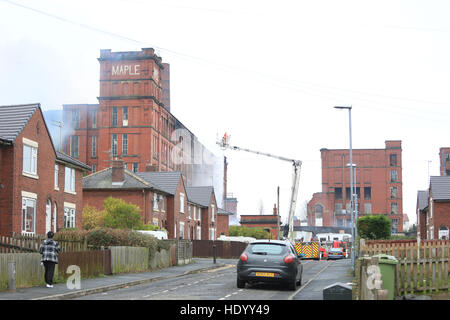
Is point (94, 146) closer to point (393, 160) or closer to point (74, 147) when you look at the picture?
point (74, 147)

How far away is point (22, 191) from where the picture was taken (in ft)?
101

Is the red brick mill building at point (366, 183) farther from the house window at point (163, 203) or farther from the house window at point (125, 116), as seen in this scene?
the house window at point (163, 203)

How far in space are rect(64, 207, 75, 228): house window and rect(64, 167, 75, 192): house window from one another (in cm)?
120

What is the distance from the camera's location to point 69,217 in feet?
127

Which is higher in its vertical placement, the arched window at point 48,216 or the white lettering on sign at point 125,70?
the white lettering on sign at point 125,70

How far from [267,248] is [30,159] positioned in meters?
16.1

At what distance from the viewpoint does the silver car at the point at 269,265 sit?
19719mm

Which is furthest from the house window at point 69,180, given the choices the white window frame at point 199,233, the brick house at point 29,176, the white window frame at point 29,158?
the white window frame at point 199,233

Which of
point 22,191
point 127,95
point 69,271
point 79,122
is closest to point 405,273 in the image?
point 69,271

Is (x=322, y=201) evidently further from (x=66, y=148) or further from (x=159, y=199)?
(x=159, y=199)

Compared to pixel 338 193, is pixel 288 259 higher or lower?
lower

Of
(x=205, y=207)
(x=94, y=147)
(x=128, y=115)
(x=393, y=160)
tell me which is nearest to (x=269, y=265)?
(x=205, y=207)

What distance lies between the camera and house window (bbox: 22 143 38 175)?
31.1m

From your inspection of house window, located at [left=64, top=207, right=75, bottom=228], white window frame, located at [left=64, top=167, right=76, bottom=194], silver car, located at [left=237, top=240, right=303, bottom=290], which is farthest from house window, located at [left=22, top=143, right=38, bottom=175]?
silver car, located at [left=237, top=240, right=303, bottom=290]
